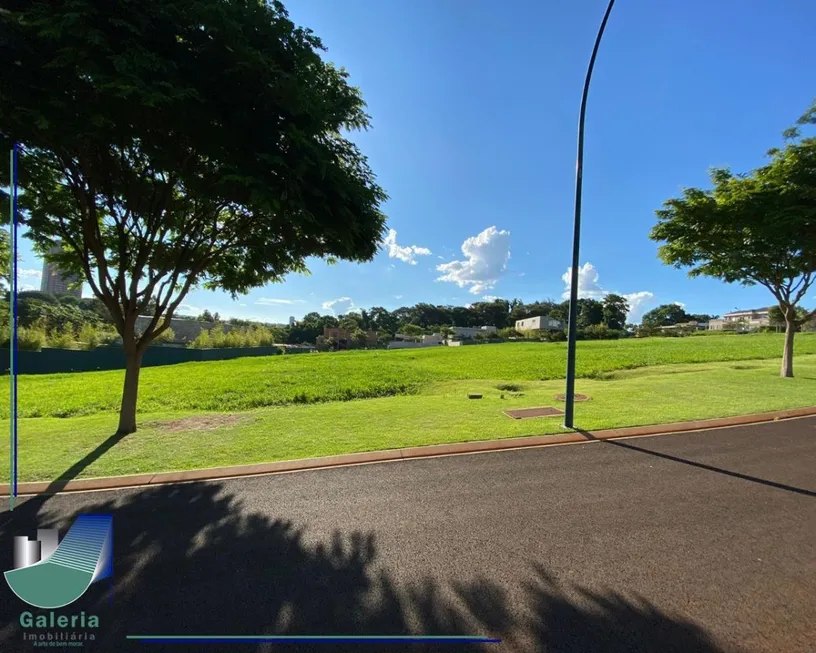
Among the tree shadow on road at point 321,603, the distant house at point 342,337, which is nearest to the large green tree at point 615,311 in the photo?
the distant house at point 342,337

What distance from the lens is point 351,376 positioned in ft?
45.6

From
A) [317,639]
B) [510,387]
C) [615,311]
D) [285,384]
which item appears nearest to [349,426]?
[317,639]

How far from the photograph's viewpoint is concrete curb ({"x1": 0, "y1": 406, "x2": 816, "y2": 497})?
4.12 meters

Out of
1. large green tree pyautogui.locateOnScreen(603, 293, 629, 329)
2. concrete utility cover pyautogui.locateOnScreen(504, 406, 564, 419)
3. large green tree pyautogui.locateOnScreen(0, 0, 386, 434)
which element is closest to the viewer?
large green tree pyautogui.locateOnScreen(0, 0, 386, 434)

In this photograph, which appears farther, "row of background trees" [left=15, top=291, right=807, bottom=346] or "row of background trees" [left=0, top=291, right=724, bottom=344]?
"row of background trees" [left=0, top=291, right=724, bottom=344]

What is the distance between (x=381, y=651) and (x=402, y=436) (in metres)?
3.73

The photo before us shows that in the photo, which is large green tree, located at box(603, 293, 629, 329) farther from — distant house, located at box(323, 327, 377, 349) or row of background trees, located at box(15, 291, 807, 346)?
distant house, located at box(323, 327, 377, 349)

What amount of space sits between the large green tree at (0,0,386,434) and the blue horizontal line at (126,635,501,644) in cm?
400

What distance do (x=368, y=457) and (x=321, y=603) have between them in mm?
2518

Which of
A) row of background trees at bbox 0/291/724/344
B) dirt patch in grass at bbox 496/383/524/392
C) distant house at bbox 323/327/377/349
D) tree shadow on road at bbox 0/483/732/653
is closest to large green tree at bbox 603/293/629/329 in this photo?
row of background trees at bbox 0/291/724/344

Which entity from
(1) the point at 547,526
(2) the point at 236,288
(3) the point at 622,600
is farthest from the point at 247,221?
(3) the point at 622,600

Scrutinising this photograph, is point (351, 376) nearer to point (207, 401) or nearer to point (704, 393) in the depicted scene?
point (207, 401)

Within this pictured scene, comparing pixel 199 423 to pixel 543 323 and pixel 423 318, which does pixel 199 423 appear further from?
pixel 423 318

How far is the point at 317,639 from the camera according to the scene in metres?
1.99
